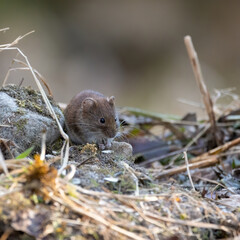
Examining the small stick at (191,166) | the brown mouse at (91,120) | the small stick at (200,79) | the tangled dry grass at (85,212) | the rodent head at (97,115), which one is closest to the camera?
the tangled dry grass at (85,212)

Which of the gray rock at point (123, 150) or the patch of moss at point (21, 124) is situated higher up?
the patch of moss at point (21, 124)

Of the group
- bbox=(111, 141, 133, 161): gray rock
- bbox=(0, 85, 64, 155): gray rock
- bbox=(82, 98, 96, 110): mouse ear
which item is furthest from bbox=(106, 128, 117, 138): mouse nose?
bbox=(0, 85, 64, 155): gray rock

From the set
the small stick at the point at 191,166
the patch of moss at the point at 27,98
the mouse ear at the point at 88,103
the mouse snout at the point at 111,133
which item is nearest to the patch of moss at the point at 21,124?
the patch of moss at the point at 27,98

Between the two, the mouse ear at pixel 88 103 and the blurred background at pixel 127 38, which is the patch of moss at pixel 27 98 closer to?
the mouse ear at pixel 88 103

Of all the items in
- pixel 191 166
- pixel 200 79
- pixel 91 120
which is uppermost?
pixel 200 79

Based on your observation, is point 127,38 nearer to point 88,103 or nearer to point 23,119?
point 88,103

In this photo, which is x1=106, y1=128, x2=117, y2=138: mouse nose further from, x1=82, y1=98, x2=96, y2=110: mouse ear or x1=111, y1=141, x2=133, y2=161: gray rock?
x1=111, y1=141, x2=133, y2=161: gray rock

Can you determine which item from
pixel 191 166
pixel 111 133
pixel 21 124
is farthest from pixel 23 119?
pixel 191 166
